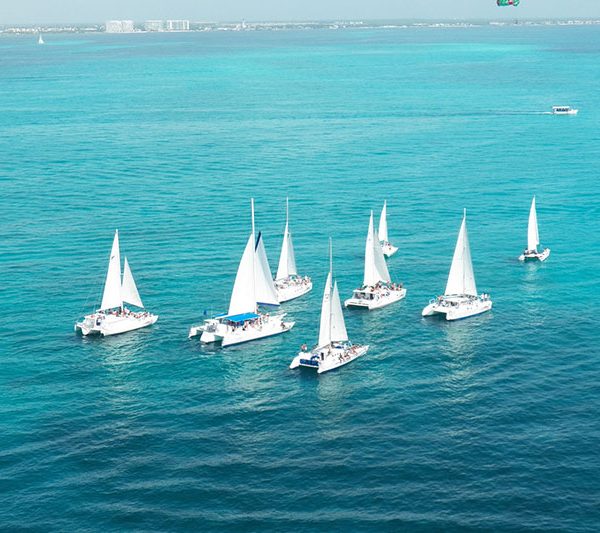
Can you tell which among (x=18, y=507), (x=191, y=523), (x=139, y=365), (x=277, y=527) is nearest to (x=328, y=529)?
(x=277, y=527)

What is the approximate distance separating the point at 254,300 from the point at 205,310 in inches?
268

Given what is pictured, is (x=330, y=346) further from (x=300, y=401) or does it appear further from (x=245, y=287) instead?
(x=245, y=287)

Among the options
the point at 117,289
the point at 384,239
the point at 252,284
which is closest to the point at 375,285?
the point at 252,284

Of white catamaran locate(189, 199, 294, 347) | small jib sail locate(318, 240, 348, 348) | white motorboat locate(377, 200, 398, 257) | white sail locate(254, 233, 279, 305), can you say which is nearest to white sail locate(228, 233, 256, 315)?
white catamaran locate(189, 199, 294, 347)

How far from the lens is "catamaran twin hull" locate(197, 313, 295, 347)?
118438mm

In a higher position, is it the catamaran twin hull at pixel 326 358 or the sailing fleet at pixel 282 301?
the sailing fleet at pixel 282 301

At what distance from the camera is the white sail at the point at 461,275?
131m

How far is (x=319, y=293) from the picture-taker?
137375 mm

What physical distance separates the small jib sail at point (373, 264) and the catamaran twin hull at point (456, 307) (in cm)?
907

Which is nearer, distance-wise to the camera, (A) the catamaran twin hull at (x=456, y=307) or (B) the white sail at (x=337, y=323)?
(B) the white sail at (x=337, y=323)

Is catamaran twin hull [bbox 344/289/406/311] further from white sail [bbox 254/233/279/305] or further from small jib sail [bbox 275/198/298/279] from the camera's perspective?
small jib sail [bbox 275/198/298/279]

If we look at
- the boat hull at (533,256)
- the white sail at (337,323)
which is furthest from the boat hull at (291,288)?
the boat hull at (533,256)

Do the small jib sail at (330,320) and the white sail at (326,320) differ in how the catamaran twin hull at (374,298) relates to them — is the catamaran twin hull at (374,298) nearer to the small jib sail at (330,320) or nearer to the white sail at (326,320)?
the small jib sail at (330,320)

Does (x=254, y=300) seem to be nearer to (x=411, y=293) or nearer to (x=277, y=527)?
(x=411, y=293)
